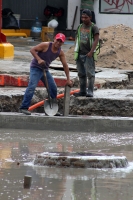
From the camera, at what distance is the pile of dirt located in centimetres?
1775

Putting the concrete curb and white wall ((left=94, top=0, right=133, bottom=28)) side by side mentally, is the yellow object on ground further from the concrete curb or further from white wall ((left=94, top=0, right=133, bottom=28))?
white wall ((left=94, top=0, right=133, bottom=28))

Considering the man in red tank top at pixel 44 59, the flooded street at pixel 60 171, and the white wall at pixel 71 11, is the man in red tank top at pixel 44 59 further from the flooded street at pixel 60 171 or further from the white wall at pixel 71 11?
the white wall at pixel 71 11

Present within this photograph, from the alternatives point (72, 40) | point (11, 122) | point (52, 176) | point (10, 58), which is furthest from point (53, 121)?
point (72, 40)

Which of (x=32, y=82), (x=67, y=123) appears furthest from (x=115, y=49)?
(x=67, y=123)

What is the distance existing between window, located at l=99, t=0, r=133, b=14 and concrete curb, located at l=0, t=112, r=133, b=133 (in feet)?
44.9

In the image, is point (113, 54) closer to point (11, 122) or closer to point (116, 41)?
point (116, 41)

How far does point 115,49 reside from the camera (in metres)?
18.1

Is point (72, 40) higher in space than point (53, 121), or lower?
lower

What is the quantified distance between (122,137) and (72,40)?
14.0 m

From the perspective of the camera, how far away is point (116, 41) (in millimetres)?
18500

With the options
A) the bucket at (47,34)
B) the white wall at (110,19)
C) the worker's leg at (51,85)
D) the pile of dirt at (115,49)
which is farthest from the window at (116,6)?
the worker's leg at (51,85)

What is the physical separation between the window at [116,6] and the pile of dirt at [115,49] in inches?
202

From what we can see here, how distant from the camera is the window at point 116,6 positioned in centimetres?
2438

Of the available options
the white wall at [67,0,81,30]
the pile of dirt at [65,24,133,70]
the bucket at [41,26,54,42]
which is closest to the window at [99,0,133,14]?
the white wall at [67,0,81,30]
